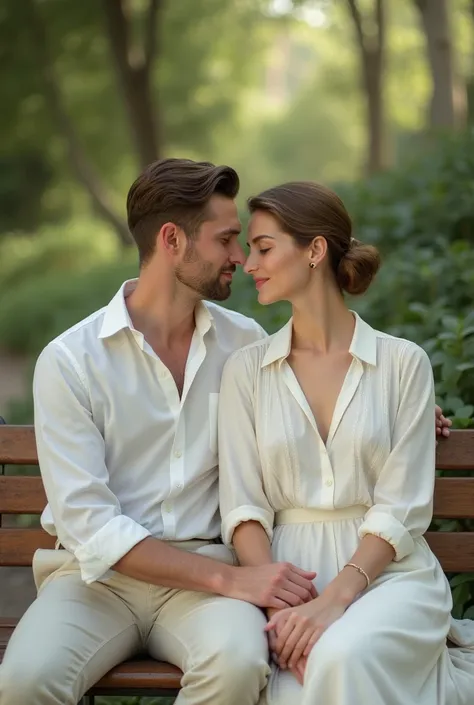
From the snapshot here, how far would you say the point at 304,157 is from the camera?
54875 millimetres

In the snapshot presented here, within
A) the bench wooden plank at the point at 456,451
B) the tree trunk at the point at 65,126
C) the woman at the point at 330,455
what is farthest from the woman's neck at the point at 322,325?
the tree trunk at the point at 65,126

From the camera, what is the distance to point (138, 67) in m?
16.2

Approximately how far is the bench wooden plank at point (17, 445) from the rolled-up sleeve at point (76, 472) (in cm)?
42

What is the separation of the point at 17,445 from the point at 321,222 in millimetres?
1323

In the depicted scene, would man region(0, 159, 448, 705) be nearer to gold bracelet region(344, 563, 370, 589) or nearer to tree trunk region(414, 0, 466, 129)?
gold bracelet region(344, 563, 370, 589)

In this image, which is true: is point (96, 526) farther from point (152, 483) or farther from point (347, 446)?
point (347, 446)

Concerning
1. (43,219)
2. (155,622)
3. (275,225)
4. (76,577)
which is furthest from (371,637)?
(43,219)

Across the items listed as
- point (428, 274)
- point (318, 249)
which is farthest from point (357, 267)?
point (428, 274)

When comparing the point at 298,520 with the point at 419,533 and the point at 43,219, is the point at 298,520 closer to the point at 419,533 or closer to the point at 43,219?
the point at 419,533

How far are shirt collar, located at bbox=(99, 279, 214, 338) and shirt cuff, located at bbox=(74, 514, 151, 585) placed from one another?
0.65m

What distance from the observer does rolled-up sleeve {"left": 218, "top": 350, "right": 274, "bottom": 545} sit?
11.5 ft

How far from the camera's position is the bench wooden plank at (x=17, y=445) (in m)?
3.95

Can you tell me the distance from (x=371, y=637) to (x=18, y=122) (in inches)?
887

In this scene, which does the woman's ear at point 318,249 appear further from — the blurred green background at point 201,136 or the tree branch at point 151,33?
the tree branch at point 151,33
